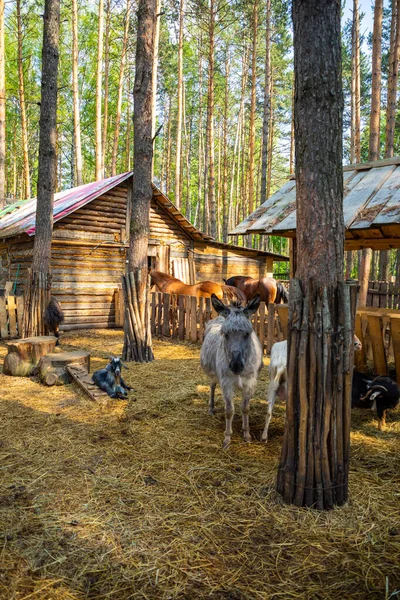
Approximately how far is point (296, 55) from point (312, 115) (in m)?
0.52

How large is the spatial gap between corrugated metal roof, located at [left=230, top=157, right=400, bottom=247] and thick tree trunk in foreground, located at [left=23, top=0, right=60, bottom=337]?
519 centimetres

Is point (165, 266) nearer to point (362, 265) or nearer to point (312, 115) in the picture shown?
point (362, 265)

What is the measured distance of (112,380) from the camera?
21.5 ft

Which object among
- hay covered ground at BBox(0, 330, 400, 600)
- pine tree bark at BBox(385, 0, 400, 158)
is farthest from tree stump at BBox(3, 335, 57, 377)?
pine tree bark at BBox(385, 0, 400, 158)

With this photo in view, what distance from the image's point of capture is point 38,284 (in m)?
9.97

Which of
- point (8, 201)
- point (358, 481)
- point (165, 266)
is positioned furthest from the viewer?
point (8, 201)

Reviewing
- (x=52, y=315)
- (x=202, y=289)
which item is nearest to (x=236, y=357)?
(x=52, y=315)

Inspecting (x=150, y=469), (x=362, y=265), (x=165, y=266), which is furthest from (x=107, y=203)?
(x=150, y=469)

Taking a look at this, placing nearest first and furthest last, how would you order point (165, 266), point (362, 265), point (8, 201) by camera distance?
point (362, 265), point (165, 266), point (8, 201)

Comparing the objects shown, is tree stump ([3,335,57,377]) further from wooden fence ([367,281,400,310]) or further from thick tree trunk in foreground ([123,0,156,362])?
wooden fence ([367,281,400,310])

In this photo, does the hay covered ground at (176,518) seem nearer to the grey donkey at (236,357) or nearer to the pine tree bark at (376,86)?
→ the grey donkey at (236,357)

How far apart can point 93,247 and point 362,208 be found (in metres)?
10.2

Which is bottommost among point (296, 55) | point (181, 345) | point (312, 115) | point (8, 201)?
point (181, 345)

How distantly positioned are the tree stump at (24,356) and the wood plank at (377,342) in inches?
238
